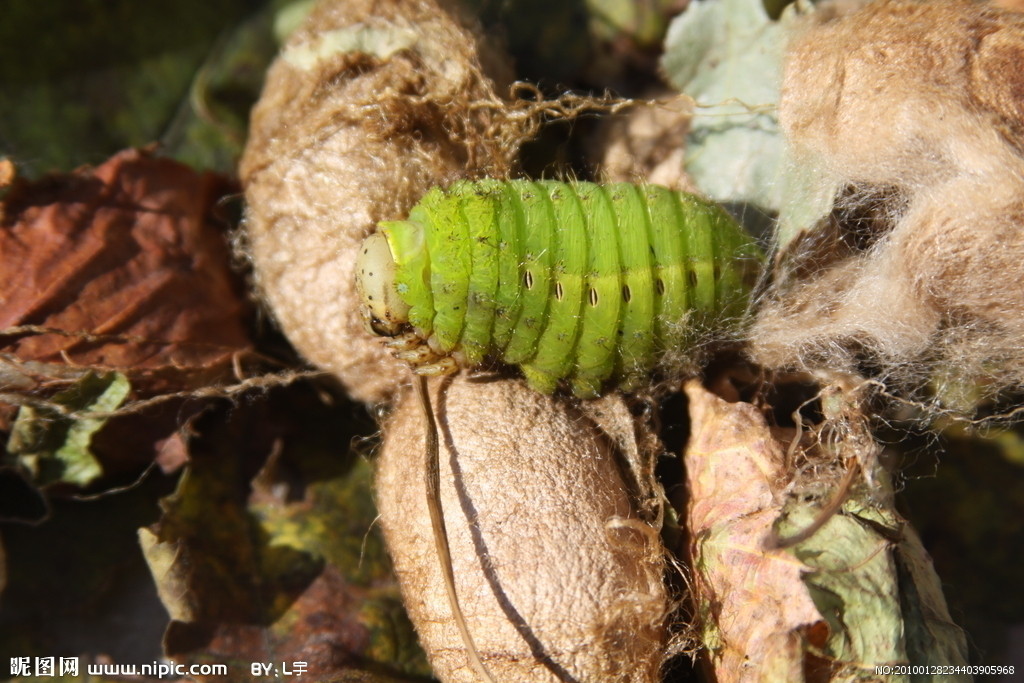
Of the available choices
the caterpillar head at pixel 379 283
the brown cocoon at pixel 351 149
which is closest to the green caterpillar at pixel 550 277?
the caterpillar head at pixel 379 283

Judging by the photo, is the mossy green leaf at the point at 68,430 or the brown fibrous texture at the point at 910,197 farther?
the mossy green leaf at the point at 68,430

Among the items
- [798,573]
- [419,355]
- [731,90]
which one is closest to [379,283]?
[419,355]

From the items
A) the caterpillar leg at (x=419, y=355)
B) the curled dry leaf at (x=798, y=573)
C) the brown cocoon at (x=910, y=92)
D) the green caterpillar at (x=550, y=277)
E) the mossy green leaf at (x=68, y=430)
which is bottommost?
the curled dry leaf at (x=798, y=573)

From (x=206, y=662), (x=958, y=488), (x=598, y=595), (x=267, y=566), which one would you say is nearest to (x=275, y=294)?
(x=267, y=566)

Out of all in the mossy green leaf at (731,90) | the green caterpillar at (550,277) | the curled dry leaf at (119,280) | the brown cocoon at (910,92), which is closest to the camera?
the brown cocoon at (910,92)

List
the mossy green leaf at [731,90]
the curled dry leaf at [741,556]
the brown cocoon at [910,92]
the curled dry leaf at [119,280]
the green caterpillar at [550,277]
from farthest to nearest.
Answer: the mossy green leaf at [731,90], the curled dry leaf at [119,280], the green caterpillar at [550,277], the brown cocoon at [910,92], the curled dry leaf at [741,556]

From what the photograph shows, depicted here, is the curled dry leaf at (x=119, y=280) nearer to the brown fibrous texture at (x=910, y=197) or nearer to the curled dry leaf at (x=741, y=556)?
the curled dry leaf at (x=741, y=556)

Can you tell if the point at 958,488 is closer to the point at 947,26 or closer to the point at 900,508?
the point at 900,508
